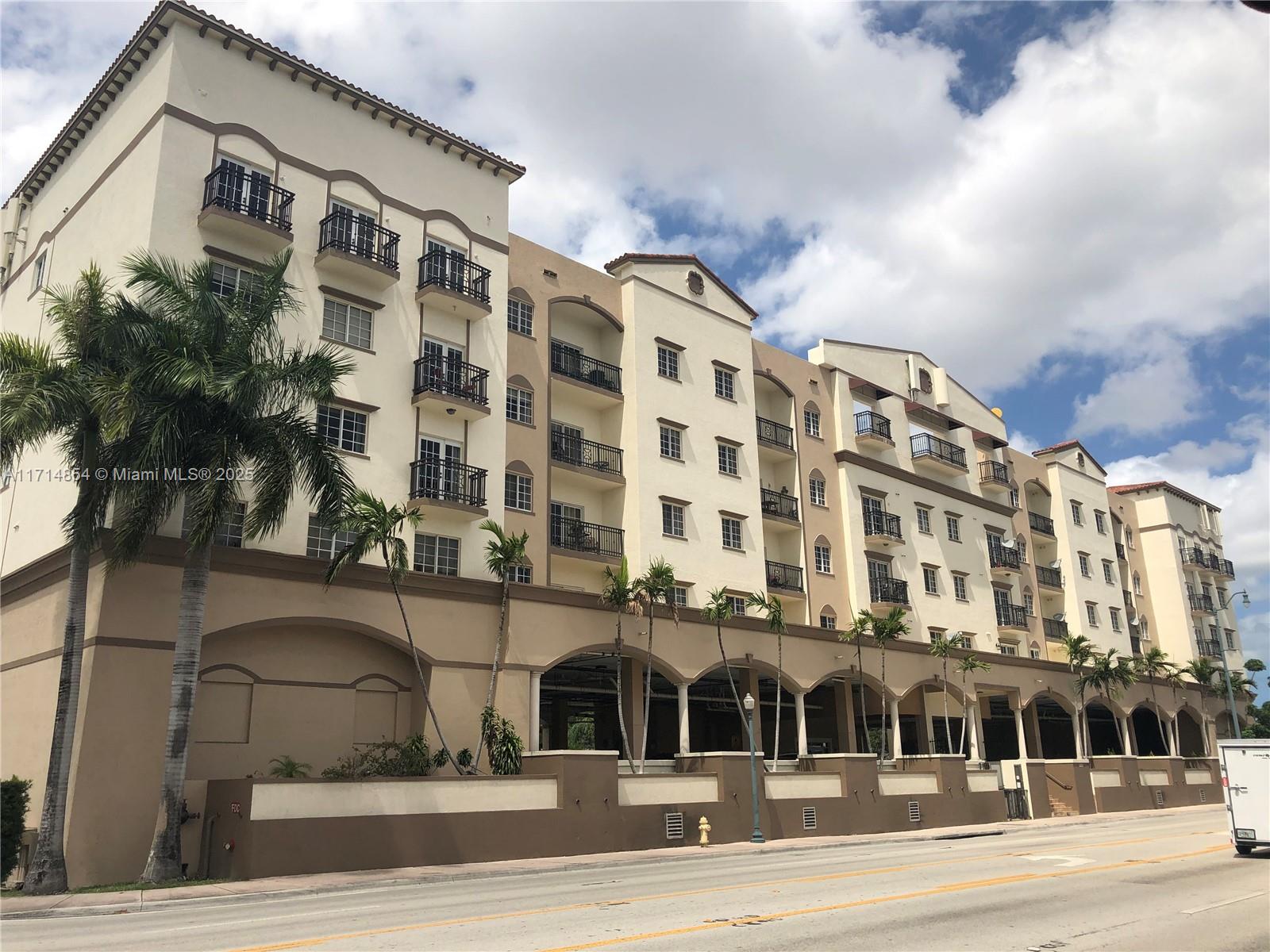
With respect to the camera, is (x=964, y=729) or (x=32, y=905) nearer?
(x=32, y=905)

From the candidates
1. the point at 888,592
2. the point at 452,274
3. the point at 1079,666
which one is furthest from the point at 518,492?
the point at 1079,666

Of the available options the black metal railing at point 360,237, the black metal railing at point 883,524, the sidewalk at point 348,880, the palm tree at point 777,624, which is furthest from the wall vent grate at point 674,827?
the black metal railing at point 883,524

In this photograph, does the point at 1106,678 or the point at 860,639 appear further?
the point at 1106,678

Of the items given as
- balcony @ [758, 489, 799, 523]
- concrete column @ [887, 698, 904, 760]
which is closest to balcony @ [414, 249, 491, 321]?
balcony @ [758, 489, 799, 523]

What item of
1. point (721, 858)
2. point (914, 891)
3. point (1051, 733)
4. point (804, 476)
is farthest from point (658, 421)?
point (1051, 733)

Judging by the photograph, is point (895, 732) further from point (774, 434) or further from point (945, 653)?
point (774, 434)

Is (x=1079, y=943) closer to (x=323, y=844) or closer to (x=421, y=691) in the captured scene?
(x=323, y=844)

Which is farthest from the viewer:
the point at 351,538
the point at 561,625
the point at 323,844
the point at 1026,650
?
the point at 1026,650

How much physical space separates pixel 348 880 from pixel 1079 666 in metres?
40.6

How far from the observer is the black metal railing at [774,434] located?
133 feet

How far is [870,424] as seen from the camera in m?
45.0

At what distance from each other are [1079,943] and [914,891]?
4463 millimetres

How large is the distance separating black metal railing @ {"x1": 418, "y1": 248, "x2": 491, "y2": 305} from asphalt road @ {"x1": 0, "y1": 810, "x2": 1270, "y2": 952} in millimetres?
16604

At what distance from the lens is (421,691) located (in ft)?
Result: 88.0
